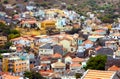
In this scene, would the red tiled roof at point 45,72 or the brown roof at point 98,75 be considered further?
the red tiled roof at point 45,72

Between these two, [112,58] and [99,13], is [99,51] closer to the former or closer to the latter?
[112,58]

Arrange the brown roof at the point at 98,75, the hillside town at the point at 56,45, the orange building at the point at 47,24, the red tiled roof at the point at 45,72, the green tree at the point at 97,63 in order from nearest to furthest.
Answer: the brown roof at the point at 98,75 → the green tree at the point at 97,63 → the hillside town at the point at 56,45 → the red tiled roof at the point at 45,72 → the orange building at the point at 47,24

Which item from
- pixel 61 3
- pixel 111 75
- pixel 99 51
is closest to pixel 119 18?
pixel 61 3

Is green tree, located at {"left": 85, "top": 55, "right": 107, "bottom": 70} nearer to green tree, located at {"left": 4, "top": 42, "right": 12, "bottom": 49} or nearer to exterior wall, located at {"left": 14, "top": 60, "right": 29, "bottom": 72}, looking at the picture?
exterior wall, located at {"left": 14, "top": 60, "right": 29, "bottom": 72}

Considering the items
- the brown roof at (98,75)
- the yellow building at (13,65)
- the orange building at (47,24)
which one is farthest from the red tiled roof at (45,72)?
the orange building at (47,24)

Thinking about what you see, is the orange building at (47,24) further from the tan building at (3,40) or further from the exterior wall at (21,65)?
the exterior wall at (21,65)

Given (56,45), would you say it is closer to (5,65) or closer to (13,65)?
(13,65)

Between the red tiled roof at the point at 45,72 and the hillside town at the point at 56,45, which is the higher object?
the hillside town at the point at 56,45

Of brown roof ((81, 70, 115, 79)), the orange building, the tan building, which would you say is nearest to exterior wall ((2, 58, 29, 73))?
the tan building
